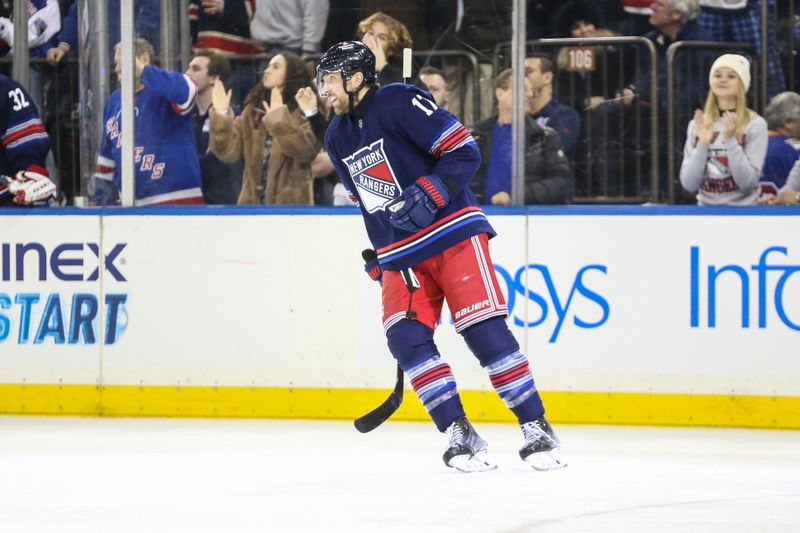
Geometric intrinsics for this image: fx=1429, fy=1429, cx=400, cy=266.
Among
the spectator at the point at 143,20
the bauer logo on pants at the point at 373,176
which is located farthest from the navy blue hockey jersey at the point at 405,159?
the spectator at the point at 143,20

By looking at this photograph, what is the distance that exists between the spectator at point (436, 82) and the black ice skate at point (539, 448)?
1748 mm

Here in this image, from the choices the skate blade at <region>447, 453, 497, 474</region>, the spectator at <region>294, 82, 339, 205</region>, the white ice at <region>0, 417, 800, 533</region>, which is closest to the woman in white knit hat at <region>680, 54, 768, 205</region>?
the white ice at <region>0, 417, 800, 533</region>

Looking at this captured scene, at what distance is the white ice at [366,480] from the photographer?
3.50 m

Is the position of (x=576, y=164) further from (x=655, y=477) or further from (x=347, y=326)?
(x=655, y=477)

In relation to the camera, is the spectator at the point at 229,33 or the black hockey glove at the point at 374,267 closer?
the black hockey glove at the point at 374,267

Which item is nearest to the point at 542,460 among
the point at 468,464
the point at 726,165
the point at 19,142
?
the point at 468,464

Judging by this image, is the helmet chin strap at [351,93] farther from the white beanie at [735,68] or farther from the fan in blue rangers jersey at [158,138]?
the white beanie at [735,68]

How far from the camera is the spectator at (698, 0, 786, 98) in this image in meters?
5.63

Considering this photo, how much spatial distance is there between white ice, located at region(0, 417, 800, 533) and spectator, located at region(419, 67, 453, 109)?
51.1 inches

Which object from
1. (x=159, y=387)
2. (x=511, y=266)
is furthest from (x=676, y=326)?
(x=159, y=387)

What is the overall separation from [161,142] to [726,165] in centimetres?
230

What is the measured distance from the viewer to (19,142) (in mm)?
6078

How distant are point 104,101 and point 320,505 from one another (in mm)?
2801

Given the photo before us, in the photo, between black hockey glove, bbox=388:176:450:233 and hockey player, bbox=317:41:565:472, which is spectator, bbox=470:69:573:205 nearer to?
hockey player, bbox=317:41:565:472
